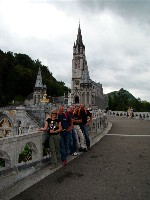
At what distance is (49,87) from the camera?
11981 cm

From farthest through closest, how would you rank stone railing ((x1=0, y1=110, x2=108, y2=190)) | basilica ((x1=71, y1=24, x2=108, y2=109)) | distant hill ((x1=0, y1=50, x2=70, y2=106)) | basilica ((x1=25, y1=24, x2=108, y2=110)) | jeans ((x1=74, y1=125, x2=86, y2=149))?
basilica ((x1=71, y1=24, x2=108, y2=109)) < basilica ((x1=25, y1=24, x2=108, y2=110)) < distant hill ((x1=0, y1=50, x2=70, y2=106)) < jeans ((x1=74, y1=125, x2=86, y2=149)) < stone railing ((x1=0, y1=110, x2=108, y2=190))

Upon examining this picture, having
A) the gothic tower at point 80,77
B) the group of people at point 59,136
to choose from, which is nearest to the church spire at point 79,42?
the gothic tower at point 80,77

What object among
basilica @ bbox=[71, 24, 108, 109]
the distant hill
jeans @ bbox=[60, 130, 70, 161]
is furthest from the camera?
basilica @ bbox=[71, 24, 108, 109]

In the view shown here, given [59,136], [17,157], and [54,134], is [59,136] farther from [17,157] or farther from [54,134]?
[17,157]

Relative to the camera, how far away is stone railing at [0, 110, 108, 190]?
6215 millimetres

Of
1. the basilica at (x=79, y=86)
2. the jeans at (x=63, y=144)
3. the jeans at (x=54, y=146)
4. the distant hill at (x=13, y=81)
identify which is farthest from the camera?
the basilica at (x=79, y=86)

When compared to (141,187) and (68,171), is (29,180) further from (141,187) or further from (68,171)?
(141,187)

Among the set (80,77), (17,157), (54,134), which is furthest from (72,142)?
(80,77)

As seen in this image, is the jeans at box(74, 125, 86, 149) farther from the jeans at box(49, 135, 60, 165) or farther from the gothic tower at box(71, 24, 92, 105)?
the gothic tower at box(71, 24, 92, 105)

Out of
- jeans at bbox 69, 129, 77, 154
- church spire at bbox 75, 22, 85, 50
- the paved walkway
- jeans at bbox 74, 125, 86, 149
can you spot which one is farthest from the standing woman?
church spire at bbox 75, 22, 85, 50

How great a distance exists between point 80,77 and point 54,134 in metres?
103

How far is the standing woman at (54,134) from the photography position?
8008mm

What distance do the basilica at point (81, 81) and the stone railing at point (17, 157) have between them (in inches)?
3734

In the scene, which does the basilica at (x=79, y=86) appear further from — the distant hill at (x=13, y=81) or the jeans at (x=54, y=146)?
the jeans at (x=54, y=146)
